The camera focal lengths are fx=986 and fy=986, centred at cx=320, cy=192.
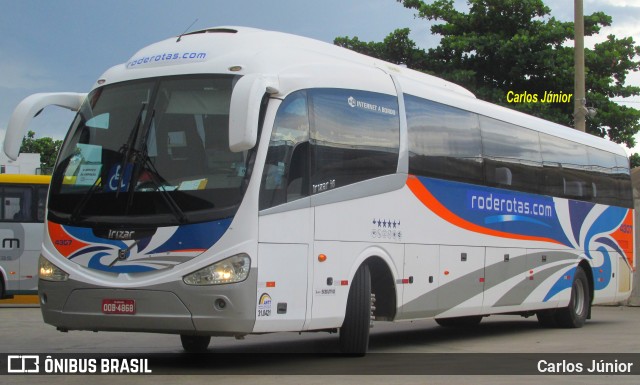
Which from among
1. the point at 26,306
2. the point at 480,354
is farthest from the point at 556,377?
the point at 26,306

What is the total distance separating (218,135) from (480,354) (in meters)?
4.90

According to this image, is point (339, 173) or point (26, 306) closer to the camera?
point (339, 173)

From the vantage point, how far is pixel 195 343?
12438mm

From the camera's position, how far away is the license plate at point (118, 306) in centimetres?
969

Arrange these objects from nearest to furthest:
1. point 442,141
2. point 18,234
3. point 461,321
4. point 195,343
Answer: point 195,343
point 442,141
point 461,321
point 18,234

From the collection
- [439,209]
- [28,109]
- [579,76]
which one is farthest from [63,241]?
[579,76]

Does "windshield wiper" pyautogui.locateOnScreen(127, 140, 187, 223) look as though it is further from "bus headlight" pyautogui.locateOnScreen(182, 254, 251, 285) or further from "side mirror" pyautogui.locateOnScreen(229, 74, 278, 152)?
"side mirror" pyautogui.locateOnScreen(229, 74, 278, 152)

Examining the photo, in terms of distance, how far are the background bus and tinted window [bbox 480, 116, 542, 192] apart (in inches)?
536

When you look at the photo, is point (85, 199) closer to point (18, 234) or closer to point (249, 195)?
point (249, 195)

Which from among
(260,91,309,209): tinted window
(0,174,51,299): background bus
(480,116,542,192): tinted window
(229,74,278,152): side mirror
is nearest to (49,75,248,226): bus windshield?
(260,91,309,209): tinted window

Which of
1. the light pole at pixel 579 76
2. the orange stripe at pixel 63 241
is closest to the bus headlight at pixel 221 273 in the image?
the orange stripe at pixel 63 241

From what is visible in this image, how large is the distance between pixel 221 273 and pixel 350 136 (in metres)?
2.72

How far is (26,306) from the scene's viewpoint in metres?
26.9

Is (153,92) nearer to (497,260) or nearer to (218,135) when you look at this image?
(218,135)
